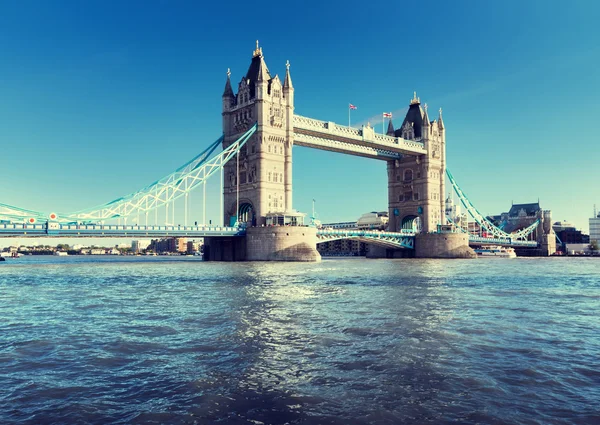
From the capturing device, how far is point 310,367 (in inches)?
479

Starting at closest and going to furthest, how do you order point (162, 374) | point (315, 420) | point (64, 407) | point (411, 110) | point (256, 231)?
point (315, 420), point (64, 407), point (162, 374), point (256, 231), point (411, 110)

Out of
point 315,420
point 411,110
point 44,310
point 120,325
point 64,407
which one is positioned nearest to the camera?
point 315,420

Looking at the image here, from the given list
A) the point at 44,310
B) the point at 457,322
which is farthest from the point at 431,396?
the point at 44,310

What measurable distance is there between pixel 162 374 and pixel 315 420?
4.38m

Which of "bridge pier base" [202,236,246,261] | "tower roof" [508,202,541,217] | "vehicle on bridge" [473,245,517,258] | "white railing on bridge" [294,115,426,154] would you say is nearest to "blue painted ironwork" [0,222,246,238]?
"bridge pier base" [202,236,246,261]

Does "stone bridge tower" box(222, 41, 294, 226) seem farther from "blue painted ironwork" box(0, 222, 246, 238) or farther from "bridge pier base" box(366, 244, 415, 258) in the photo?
"bridge pier base" box(366, 244, 415, 258)

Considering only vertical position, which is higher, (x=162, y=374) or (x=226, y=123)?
(x=226, y=123)

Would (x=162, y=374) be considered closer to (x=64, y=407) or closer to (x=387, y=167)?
(x=64, y=407)

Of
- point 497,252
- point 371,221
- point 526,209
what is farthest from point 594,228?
point 371,221

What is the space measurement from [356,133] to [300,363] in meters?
86.0

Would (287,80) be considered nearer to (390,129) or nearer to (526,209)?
(390,129)

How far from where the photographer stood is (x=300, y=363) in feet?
41.1

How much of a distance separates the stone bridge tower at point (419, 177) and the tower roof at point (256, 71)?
43.2 meters

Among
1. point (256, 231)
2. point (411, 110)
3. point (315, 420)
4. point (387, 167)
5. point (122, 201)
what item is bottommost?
point (315, 420)
